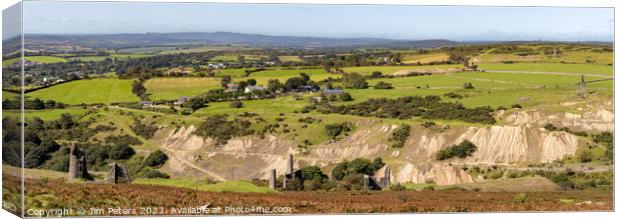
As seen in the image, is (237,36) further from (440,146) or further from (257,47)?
(440,146)

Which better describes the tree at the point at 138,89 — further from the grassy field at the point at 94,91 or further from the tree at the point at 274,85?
the tree at the point at 274,85

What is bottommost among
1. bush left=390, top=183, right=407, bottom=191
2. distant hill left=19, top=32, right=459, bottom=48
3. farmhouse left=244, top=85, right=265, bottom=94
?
bush left=390, top=183, right=407, bottom=191

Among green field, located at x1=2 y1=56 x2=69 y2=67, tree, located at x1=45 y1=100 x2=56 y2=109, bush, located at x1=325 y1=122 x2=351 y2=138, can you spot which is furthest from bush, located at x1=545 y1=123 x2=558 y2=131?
tree, located at x1=45 y1=100 x2=56 y2=109

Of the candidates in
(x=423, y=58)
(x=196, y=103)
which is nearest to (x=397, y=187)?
(x=423, y=58)

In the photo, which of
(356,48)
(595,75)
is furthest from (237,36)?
(595,75)

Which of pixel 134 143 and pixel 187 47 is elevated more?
pixel 187 47

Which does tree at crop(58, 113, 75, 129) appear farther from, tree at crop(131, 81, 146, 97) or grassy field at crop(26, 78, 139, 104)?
tree at crop(131, 81, 146, 97)

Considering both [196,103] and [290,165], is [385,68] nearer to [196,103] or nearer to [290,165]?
[290,165]
